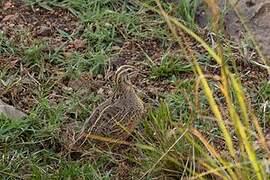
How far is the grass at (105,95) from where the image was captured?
11.8 feet

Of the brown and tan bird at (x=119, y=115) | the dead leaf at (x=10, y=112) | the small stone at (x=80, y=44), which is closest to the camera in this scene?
the brown and tan bird at (x=119, y=115)

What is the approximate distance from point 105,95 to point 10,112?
22.3 inches

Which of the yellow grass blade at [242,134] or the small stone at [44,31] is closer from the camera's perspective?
the yellow grass blade at [242,134]

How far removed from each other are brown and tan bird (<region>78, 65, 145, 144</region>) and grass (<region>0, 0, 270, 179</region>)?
2.7 inches

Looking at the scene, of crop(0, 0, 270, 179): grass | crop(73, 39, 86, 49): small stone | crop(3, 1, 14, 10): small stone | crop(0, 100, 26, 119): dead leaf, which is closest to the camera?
crop(0, 0, 270, 179): grass

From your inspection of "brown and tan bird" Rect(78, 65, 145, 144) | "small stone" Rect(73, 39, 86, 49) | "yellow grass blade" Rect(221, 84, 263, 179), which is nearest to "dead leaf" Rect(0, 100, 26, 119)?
"brown and tan bird" Rect(78, 65, 145, 144)

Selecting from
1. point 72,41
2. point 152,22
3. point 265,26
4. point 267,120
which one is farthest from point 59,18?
point 267,120

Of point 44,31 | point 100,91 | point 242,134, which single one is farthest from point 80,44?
point 242,134

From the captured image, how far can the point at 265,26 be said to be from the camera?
472cm

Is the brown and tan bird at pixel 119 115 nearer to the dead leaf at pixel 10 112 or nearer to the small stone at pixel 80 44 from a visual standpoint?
the dead leaf at pixel 10 112

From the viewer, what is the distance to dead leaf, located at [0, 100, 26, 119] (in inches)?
161

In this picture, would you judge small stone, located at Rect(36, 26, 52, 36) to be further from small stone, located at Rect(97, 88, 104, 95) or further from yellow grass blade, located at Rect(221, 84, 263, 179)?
yellow grass blade, located at Rect(221, 84, 263, 179)

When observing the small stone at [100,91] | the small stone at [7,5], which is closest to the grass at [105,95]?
the small stone at [100,91]

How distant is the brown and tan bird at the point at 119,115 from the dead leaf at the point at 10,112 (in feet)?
1.39
